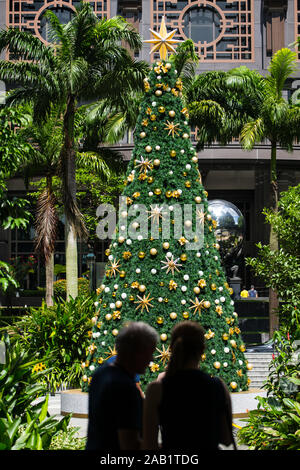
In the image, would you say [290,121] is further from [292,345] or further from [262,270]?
[292,345]

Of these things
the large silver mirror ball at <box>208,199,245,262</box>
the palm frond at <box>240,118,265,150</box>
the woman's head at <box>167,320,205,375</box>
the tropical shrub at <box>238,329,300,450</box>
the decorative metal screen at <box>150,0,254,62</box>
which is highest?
the decorative metal screen at <box>150,0,254,62</box>

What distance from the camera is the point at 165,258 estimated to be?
28.6 ft

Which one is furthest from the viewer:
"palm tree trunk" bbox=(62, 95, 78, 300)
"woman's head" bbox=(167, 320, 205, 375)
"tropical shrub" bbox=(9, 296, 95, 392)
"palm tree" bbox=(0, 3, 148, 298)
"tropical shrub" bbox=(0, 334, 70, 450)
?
"palm tree trunk" bbox=(62, 95, 78, 300)

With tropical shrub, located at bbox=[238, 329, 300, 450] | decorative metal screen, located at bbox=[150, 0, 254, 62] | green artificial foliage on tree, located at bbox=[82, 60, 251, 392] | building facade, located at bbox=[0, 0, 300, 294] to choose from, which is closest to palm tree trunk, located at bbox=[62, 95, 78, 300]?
green artificial foliage on tree, located at bbox=[82, 60, 251, 392]

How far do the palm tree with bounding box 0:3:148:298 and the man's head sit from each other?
56.5ft

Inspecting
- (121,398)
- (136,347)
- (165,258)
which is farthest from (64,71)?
(121,398)

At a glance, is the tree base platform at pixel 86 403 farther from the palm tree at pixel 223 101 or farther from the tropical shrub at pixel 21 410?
the palm tree at pixel 223 101

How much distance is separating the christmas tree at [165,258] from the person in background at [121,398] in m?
5.16

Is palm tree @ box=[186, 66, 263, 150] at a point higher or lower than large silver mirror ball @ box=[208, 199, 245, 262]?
higher

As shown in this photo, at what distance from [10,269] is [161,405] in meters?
4.34

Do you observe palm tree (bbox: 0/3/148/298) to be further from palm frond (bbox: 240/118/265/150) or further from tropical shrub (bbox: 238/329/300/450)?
tropical shrub (bbox: 238/329/300/450)

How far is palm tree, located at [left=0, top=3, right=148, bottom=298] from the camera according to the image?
20281mm

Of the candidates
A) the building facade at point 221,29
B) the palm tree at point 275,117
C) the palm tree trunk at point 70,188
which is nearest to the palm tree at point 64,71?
the palm tree trunk at point 70,188
